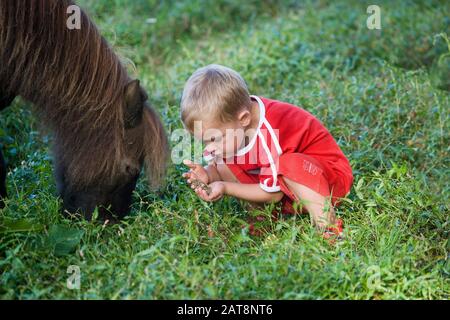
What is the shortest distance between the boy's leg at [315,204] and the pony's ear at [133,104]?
85 centimetres

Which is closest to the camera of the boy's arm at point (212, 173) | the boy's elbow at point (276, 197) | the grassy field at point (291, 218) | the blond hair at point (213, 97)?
the grassy field at point (291, 218)

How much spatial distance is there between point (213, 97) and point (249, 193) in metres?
0.58

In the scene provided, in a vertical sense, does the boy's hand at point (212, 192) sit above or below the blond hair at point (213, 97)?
below

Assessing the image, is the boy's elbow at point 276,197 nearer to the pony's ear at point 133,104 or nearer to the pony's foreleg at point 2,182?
the pony's ear at point 133,104

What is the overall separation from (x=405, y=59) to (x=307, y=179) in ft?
10.5

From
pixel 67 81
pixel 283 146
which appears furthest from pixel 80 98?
pixel 283 146

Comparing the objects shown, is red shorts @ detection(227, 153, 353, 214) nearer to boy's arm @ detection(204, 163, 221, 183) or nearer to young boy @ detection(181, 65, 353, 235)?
young boy @ detection(181, 65, 353, 235)

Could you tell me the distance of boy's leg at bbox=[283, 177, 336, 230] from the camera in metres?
3.61

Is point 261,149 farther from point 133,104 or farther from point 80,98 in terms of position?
point 80,98

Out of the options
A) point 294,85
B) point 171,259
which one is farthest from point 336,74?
point 171,259

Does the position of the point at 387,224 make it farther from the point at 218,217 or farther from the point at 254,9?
the point at 254,9

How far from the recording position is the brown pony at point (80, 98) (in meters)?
3.62

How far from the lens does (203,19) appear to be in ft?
25.8

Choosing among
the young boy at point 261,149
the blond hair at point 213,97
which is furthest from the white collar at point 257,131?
the blond hair at point 213,97
